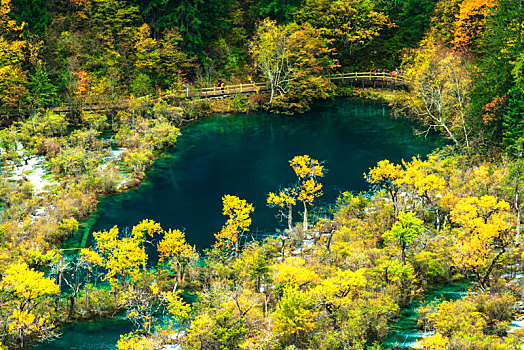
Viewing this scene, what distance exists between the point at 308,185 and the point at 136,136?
2559 centimetres

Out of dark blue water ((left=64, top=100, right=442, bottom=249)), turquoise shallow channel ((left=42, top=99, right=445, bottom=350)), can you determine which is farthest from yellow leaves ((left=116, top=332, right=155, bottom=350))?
dark blue water ((left=64, top=100, right=442, bottom=249))

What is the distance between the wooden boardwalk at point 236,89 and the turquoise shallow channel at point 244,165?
4232 millimetres

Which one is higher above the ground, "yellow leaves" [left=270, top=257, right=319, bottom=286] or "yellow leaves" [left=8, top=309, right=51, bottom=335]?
"yellow leaves" [left=270, top=257, right=319, bottom=286]

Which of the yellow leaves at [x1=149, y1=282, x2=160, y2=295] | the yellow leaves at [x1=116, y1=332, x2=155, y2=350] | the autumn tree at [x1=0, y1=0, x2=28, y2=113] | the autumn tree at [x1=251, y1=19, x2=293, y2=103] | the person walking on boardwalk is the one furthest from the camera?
the person walking on boardwalk

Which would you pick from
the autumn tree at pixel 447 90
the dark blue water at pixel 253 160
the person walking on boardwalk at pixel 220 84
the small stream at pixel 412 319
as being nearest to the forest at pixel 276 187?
the autumn tree at pixel 447 90

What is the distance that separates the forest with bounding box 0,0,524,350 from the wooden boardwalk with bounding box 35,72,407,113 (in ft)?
1.75

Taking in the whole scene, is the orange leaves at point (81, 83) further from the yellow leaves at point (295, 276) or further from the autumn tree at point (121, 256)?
the yellow leaves at point (295, 276)

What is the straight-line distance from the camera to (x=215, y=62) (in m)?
82.2

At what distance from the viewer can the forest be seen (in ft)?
96.4

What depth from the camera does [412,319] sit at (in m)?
31.3

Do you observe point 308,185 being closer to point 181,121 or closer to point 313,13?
point 181,121

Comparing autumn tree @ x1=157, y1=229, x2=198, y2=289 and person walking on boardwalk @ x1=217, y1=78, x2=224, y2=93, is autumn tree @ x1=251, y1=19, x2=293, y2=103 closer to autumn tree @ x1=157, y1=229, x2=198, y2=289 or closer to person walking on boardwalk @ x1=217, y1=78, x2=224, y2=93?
person walking on boardwalk @ x1=217, y1=78, x2=224, y2=93

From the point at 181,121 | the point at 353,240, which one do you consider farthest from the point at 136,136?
the point at 353,240

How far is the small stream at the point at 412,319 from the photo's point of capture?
28828mm
